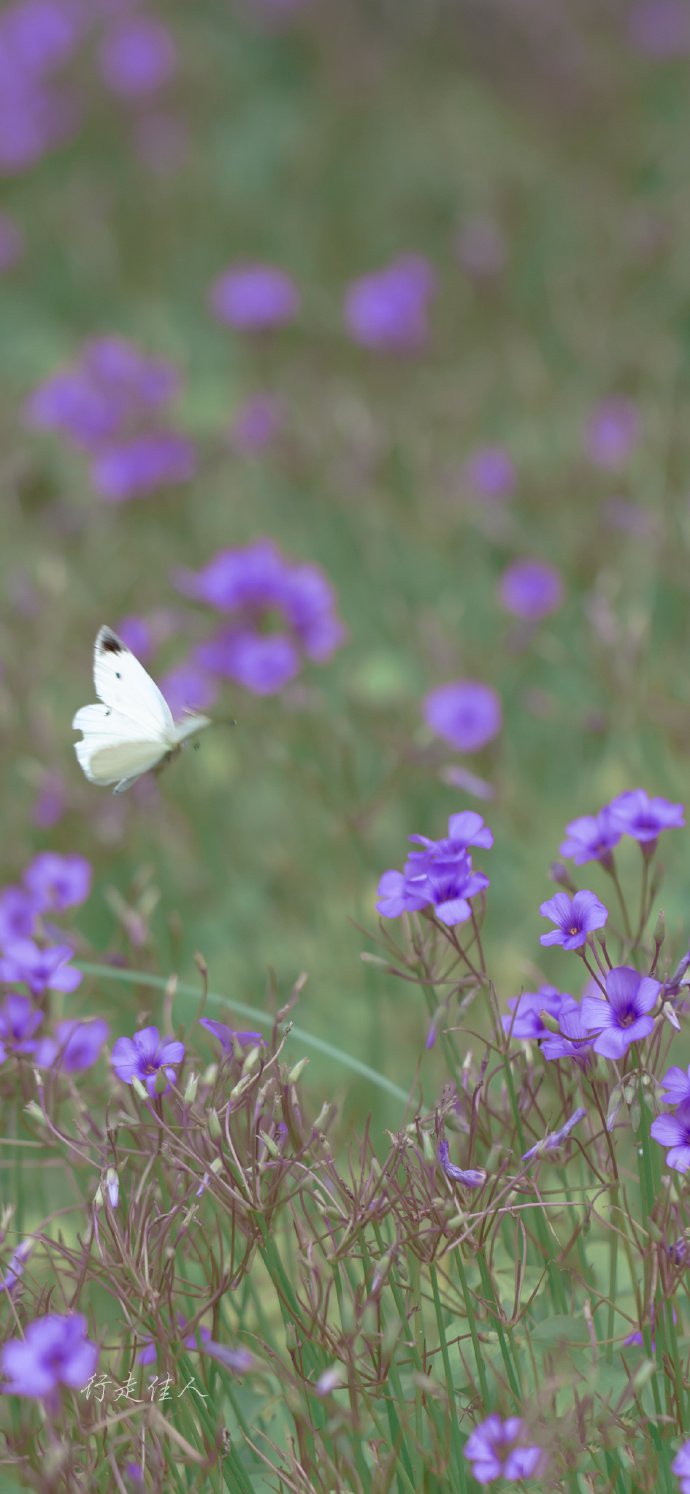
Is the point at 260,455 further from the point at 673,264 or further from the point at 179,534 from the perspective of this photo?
the point at 673,264

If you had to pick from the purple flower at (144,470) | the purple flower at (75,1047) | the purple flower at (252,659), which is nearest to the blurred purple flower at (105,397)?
the purple flower at (144,470)

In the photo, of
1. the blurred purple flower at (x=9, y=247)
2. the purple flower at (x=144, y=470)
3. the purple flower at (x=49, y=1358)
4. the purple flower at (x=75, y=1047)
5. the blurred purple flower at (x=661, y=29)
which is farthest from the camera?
the blurred purple flower at (x=661, y=29)

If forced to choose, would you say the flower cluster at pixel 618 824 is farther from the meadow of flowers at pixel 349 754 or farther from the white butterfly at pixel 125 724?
the white butterfly at pixel 125 724

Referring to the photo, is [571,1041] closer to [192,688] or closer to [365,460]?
[192,688]

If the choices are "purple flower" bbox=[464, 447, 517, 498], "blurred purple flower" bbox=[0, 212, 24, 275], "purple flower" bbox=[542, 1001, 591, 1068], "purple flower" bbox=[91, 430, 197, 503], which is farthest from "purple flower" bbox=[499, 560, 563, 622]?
"blurred purple flower" bbox=[0, 212, 24, 275]

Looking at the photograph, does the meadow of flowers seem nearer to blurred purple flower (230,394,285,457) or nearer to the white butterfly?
blurred purple flower (230,394,285,457)

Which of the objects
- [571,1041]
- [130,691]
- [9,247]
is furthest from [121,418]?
[571,1041]
